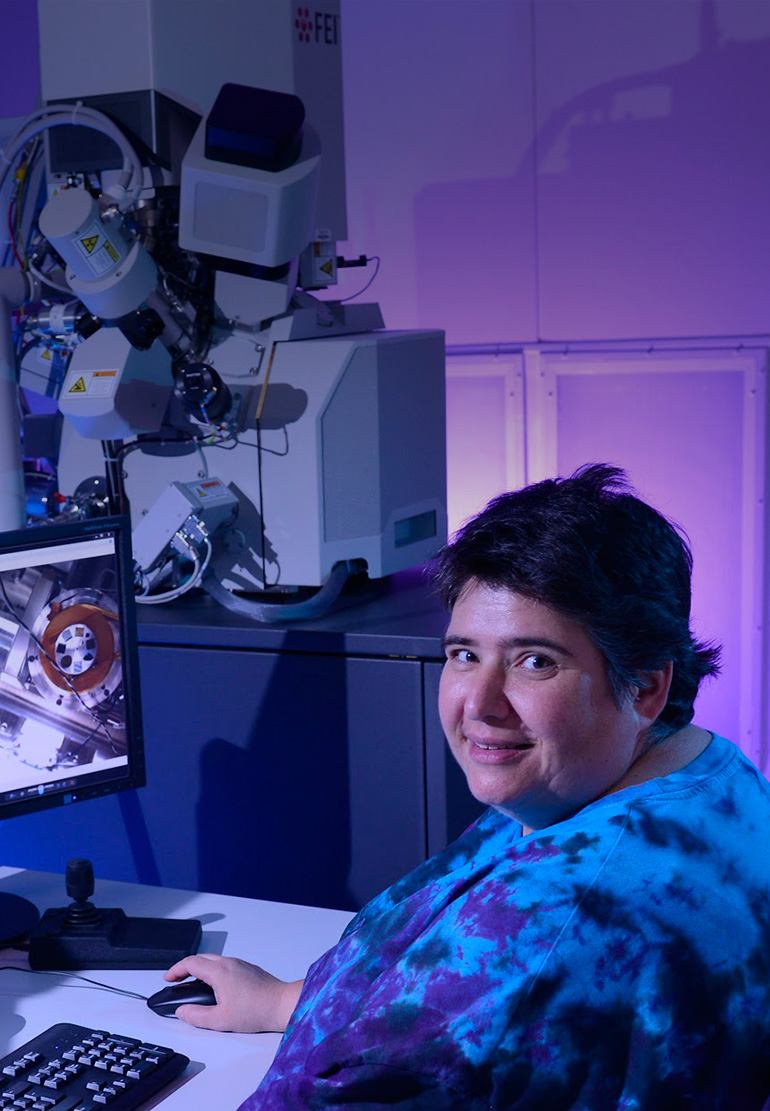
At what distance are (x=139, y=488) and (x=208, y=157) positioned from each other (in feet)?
2.05

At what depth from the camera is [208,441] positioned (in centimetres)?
225

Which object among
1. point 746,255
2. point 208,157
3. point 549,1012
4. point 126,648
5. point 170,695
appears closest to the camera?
point 549,1012

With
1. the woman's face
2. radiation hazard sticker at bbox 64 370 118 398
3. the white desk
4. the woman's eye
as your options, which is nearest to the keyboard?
the white desk

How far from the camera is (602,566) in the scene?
105 cm

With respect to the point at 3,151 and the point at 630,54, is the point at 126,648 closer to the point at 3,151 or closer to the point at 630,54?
the point at 3,151

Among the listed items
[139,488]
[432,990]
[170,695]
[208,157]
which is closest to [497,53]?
[208,157]

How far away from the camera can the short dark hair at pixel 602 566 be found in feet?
3.43

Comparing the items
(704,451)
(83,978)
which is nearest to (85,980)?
(83,978)

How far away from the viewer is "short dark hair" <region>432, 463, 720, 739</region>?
3.43 feet

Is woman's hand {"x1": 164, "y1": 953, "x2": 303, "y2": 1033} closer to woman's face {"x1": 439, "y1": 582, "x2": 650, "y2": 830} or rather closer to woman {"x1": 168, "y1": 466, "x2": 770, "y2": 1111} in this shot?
woman {"x1": 168, "y1": 466, "x2": 770, "y2": 1111}

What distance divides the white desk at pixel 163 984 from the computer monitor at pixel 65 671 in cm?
10

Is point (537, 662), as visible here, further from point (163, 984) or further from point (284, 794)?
point (284, 794)

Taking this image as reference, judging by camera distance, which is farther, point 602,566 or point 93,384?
point 93,384

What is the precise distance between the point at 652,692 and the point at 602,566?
128 millimetres
